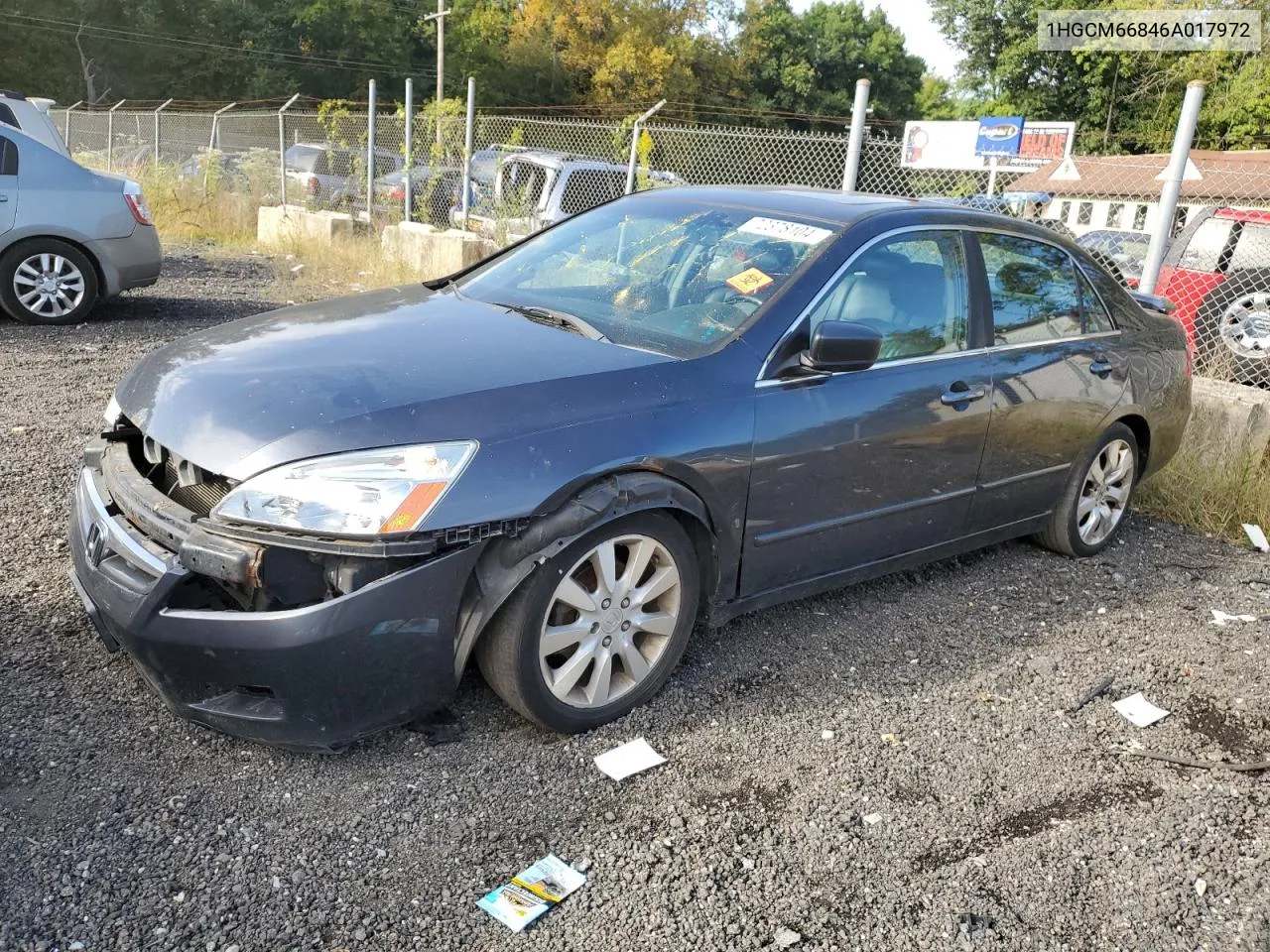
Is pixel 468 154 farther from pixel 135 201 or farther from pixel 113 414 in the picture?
pixel 113 414

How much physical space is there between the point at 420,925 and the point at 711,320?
208 centimetres

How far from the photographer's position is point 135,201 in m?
8.81

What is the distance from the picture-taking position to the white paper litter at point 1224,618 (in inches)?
181

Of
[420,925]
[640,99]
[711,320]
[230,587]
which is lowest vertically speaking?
[420,925]

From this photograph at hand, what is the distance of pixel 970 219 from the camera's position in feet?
14.1

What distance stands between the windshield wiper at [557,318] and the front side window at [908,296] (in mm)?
756

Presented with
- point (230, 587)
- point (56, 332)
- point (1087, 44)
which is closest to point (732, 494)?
point (230, 587)

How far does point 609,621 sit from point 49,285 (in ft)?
24.4

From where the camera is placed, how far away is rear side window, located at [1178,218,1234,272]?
968 centimetres

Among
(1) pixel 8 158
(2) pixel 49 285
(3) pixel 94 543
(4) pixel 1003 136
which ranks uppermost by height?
(4) pixel 1003 136

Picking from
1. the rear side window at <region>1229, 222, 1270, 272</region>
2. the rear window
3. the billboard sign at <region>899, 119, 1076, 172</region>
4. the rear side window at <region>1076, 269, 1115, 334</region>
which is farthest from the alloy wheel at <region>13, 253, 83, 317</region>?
the rear side window at <region>1229, 222, 1270, 272</region>

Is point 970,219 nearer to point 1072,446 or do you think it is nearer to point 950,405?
point 950,405

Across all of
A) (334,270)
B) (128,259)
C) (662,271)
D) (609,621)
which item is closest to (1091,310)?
(662,271)

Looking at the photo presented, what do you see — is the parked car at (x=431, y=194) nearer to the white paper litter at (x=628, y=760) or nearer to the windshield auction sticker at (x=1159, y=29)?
the white paper litter at (x=628, y=760)
